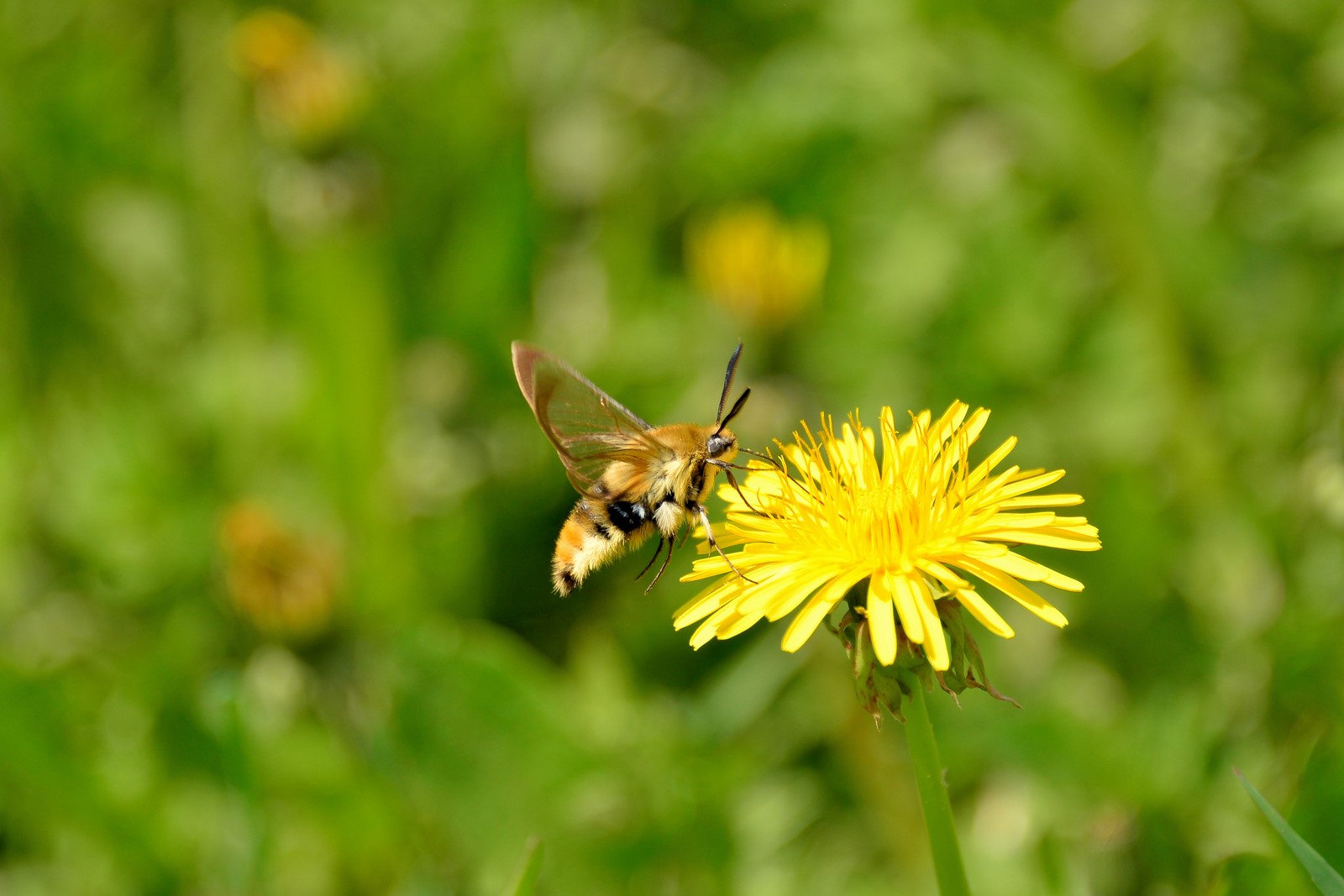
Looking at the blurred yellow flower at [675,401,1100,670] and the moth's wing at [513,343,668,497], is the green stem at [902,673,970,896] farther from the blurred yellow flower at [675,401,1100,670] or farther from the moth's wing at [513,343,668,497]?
the moth's wing at [513,343,668,497]

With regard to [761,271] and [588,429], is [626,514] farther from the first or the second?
[761,271]

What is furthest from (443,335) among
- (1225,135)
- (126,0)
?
(1225,135)

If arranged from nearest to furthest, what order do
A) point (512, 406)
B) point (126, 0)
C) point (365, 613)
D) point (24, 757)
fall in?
point (24, 757), point (365, 613), point (512, 406), point (126, 0)

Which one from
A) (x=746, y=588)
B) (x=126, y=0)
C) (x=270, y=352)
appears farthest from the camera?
(x=126, y=0)

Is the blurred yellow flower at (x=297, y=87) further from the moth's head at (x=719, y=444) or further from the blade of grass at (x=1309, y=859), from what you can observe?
the blade of grass at (x=1309, y=859)

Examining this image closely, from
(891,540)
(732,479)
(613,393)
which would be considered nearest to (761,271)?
(613,393)

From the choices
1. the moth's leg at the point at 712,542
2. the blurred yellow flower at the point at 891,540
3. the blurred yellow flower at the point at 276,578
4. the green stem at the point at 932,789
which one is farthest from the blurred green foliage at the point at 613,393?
the moth's leg at the point at 712,542

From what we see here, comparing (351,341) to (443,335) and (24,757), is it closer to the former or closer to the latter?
(443,335)
